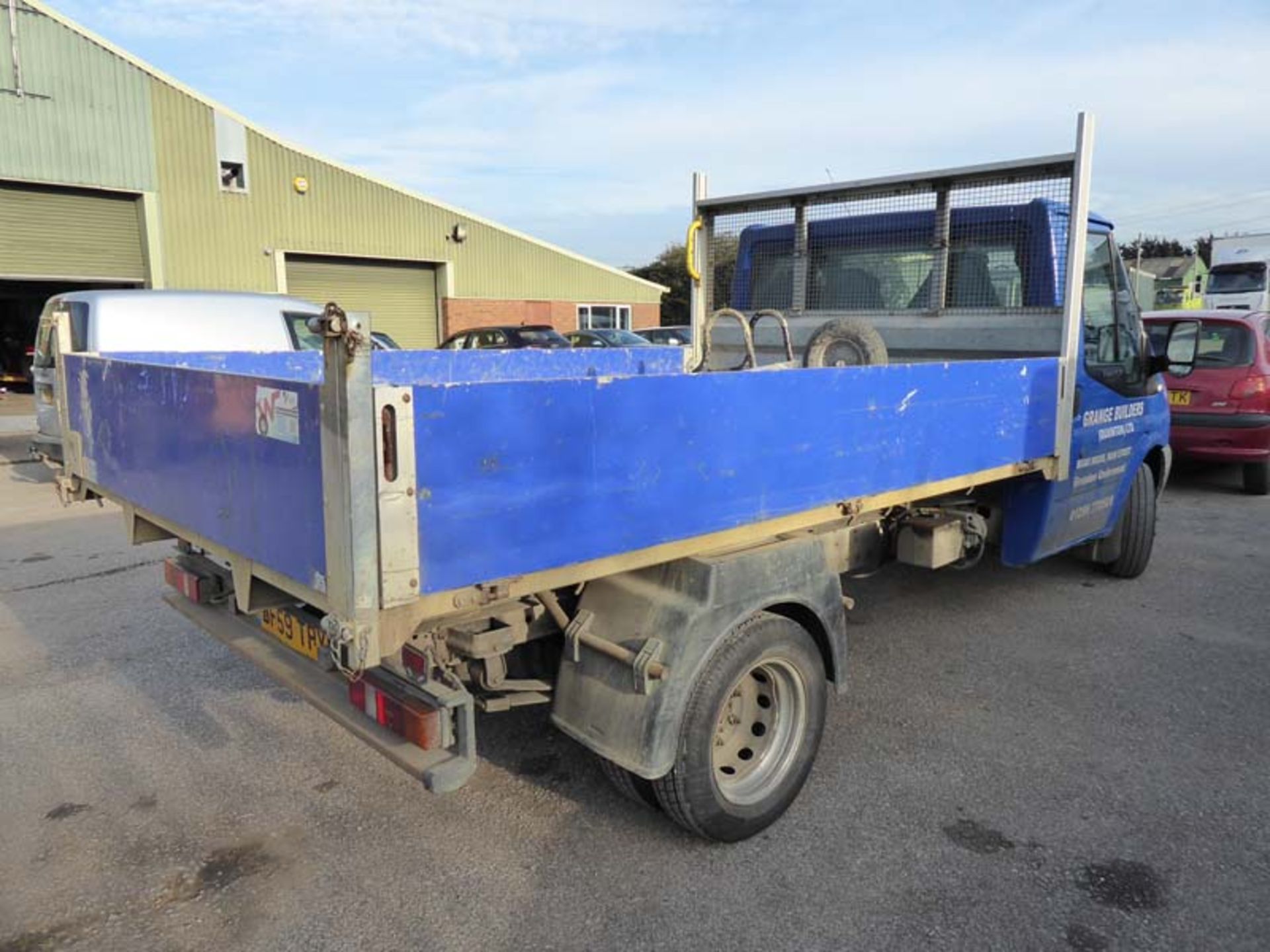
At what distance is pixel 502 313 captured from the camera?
2592 cm

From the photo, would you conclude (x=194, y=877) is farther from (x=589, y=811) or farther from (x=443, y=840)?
(x=589, y=811)

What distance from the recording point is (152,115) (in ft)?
59.7

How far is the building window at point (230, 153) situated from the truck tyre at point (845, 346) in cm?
1841

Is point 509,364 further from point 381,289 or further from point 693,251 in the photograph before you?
point 381,289

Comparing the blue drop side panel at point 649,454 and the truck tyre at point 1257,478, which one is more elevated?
the blue drop side panel at point 649,454

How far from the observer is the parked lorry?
1009 inches

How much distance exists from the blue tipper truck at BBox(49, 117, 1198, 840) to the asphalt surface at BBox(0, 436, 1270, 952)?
332 mm

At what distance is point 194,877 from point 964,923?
2430 millimetres

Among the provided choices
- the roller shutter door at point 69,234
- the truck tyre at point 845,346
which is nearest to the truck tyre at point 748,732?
the truck tyre at point 845,346

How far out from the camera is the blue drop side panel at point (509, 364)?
13.5ft

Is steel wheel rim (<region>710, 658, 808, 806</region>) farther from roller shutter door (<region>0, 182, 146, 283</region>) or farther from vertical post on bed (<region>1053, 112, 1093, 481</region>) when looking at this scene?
roller shutter door (<region>0, 182, 146, 283</region>)

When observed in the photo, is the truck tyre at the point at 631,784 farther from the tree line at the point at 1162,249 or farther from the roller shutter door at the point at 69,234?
the tree line at the point at 1162,249

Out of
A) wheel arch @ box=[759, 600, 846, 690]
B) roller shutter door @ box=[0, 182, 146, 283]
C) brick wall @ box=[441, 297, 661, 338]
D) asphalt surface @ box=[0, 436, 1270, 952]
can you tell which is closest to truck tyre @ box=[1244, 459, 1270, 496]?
asphalt surface @ box=[0, 436, 1270, 952]

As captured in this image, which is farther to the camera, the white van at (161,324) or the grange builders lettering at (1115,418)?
the white van at (161,324)
